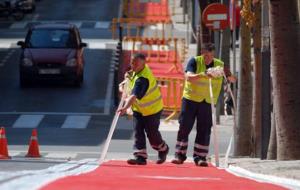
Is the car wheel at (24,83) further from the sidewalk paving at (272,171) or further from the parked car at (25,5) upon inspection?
the parked car at (25,5)

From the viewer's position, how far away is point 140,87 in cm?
1502

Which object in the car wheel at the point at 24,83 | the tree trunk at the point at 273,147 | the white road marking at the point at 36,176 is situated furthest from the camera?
the car wheel at the point at 24,83

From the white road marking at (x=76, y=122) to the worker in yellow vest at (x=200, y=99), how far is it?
10.8m

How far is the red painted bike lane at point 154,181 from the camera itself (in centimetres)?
1003

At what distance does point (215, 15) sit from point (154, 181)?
51.5 feet

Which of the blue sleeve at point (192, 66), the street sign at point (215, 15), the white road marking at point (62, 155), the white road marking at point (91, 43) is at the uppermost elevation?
the street sign at point (215, 15)

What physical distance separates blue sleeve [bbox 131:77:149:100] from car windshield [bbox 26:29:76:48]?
1884cm

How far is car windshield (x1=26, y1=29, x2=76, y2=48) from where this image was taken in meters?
33.8

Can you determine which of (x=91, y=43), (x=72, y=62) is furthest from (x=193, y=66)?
(x=91, y=43)

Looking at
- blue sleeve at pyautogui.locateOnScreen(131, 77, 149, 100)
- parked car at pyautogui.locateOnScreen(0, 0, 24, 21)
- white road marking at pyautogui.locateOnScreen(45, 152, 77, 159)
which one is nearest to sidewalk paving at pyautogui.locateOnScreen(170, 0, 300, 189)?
blue sleeve at pyautogui.locateOnScreen(131, 77, 149, 100)

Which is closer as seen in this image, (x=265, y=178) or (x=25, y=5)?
(x=265, y=178)

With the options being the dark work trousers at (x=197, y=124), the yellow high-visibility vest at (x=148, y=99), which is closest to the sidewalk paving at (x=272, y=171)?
the dark work trousers at (x=197, y=124)

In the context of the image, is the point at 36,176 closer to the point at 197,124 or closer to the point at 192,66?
the point at 192,66

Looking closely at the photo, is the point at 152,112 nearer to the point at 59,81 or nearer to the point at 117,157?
the point at 117,157
